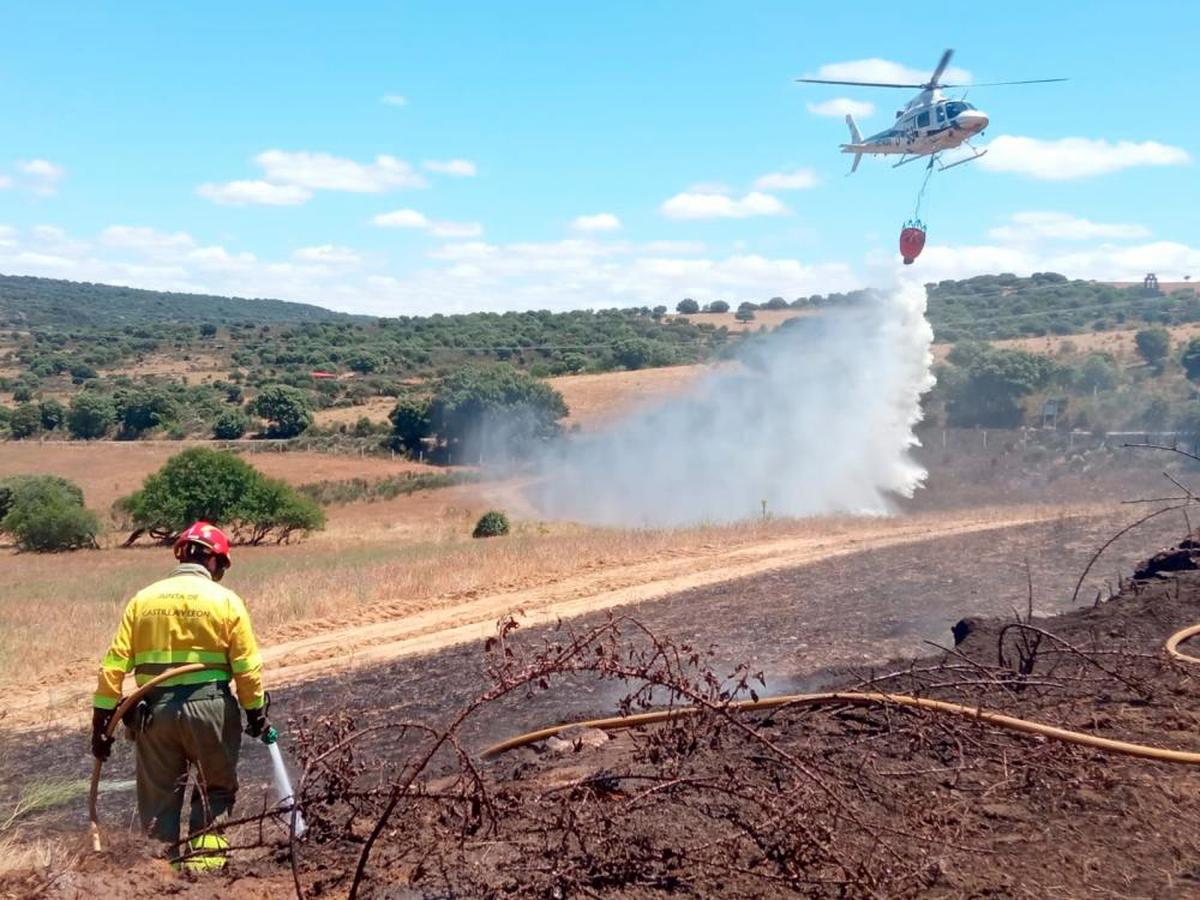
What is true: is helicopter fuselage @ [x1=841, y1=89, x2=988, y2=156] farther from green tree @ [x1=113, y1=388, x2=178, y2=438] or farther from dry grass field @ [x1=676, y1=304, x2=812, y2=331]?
dry grass field @ [x1=676, y1=304, x2=812, y2=331]

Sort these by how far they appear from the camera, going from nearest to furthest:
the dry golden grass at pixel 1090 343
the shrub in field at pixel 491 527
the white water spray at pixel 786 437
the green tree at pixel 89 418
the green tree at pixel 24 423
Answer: the shrub in field at pixel 491 527
the white water spray at pixel 786 437
the green tree at pixel 24 423
the green tree at pixel 89 418
the dry golden grass at pixel 1090 343

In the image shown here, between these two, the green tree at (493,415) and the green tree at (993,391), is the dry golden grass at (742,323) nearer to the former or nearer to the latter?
the green tree at (493,415)

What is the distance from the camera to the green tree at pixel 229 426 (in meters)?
67.9

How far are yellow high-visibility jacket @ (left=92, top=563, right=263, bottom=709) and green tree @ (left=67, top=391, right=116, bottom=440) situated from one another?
6914cm

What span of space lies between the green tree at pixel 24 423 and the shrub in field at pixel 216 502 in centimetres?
3270

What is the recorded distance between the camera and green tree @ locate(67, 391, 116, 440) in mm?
68125

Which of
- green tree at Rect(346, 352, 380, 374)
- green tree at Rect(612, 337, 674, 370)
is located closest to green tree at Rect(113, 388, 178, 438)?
green tree at Rect(346, 352, 380, 374)

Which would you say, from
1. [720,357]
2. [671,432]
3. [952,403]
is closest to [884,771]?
[671,432]

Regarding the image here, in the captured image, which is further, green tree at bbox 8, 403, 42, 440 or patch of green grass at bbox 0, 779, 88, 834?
green tree at bbox 8, 403, 42, 440

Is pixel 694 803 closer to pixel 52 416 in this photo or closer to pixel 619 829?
pixel 619 829

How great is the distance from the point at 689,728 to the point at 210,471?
3545cm

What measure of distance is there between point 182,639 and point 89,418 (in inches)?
2735

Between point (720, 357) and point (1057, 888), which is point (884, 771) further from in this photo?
point (720, 357)

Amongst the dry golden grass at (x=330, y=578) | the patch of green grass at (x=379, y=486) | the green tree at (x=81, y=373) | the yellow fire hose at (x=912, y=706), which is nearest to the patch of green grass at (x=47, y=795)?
the yellow fire hose at (x=912, y=706)
